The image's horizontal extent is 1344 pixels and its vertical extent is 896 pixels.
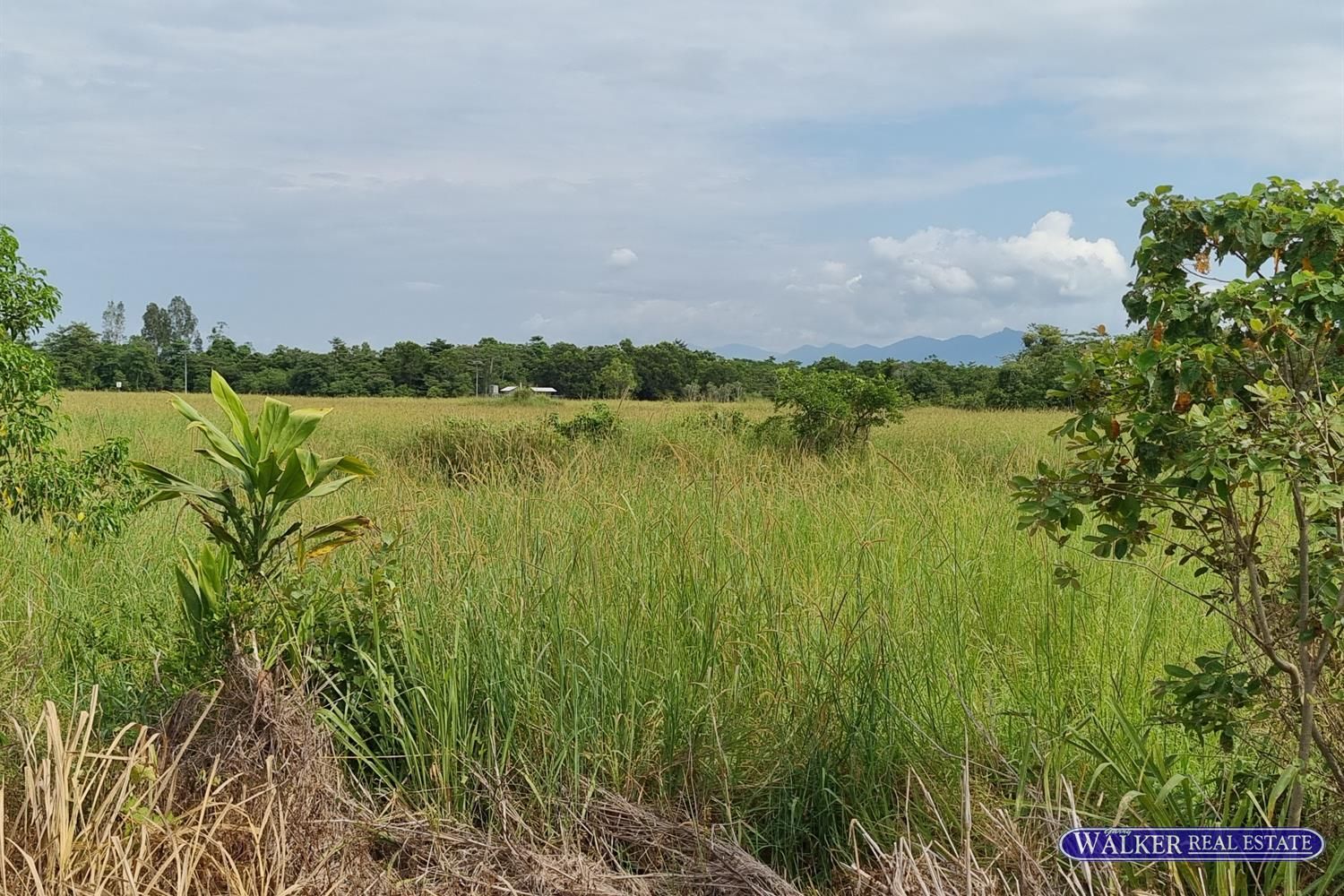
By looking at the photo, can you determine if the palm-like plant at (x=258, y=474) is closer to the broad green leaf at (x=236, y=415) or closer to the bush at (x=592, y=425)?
the broad green leaf at (x=236, y=415)

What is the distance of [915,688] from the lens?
9.98 feet

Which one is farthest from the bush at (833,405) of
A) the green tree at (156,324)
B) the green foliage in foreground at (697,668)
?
the green tree at (156,324)

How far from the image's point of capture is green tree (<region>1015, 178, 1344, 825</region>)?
1.97m

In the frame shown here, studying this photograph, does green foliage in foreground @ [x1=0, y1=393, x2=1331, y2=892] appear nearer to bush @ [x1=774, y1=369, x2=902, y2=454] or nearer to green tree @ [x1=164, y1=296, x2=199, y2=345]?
bush @ [x1=774, y1=369, x2=902, y2=454]

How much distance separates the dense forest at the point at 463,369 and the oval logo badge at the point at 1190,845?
16197mm

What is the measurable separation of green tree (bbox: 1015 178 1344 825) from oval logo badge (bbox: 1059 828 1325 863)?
9cm

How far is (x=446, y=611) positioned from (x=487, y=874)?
94 centimetres

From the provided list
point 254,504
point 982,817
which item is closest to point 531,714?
point 254,504

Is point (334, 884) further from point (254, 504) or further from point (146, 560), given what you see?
point (146, 560)

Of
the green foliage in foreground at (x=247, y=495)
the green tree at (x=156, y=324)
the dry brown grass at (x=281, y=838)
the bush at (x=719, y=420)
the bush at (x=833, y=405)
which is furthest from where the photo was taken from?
the green tree at (x=156, y=324)

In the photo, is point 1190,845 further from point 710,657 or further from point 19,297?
point 19,297

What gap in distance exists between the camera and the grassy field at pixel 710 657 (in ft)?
9.24

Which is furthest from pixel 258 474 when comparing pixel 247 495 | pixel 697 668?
pixel 697 668

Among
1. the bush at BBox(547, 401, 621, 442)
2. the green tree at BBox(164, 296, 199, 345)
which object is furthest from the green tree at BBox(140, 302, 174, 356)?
the bush at BBox(547, 401, 621, 442)
